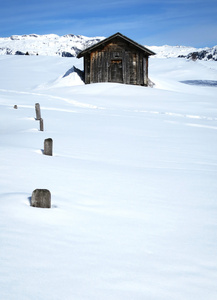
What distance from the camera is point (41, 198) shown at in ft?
14.4

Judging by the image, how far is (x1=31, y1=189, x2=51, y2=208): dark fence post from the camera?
4.36 metres

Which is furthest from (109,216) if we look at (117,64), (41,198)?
(117,64)

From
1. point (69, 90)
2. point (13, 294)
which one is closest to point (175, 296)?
point (13, 294)

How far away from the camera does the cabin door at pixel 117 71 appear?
1179 inches

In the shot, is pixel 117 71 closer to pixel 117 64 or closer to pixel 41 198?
pixel 117 64

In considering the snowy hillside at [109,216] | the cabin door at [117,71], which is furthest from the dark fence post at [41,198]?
the cabin door at [117,71]

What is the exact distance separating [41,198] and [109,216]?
2.90 ft

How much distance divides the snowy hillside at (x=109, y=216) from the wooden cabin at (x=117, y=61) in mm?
17559

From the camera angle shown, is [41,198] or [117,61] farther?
[117,61]

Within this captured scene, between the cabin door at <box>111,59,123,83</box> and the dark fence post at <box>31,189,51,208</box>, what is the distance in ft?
87.8

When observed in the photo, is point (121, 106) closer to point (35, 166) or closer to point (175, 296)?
point (35, 166)

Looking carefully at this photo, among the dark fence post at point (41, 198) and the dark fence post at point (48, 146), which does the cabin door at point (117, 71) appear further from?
the dark fence post at point (41, 198)

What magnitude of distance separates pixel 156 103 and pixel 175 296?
825 inches

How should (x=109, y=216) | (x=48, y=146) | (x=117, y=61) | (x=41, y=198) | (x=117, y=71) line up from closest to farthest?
(x=41, y=198) → (x=109, y=216) → (x=48, y=146) → (x=117, y=61) → (x=117, y=71)
